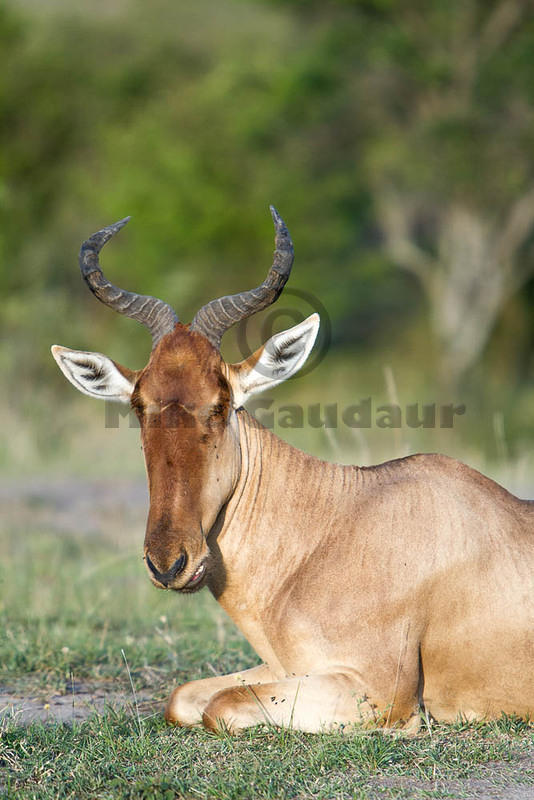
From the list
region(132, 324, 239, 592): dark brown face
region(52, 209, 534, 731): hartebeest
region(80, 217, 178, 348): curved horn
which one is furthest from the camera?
region(80, 217, 178, 348): curved horn

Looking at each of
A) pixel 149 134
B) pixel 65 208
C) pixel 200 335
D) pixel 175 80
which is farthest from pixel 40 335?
pixel 175 80

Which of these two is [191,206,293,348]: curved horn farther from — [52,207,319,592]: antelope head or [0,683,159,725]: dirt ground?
[0,683,159,725]: dirt ground

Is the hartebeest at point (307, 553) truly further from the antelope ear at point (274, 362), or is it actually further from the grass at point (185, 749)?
the grass at point (185, 749)

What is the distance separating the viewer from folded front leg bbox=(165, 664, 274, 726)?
6434 mm

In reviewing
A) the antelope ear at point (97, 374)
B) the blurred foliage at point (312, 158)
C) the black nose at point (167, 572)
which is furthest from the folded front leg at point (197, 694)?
the blurred foliage at point (312, 158)

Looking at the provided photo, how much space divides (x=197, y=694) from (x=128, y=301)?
2332 mm

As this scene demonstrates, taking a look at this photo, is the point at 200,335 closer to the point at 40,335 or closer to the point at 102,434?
the point at 102,434

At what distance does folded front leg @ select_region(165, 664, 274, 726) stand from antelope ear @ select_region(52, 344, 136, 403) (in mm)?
1707

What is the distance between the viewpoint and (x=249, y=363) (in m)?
6.52

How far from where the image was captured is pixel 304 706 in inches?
237

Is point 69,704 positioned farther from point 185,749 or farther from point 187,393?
point 187,393

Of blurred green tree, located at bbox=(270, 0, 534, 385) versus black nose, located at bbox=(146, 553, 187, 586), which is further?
blurred green tree, located at bbox=(270, 0, 534, 385)

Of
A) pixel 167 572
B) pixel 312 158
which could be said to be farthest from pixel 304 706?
pixel 312 158

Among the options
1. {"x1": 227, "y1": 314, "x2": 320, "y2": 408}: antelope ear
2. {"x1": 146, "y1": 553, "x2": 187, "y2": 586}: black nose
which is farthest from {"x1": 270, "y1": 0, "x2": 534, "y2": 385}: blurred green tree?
{"x1": 146, "y1": 553, "x2": 187, "y2": 586}: black nose
